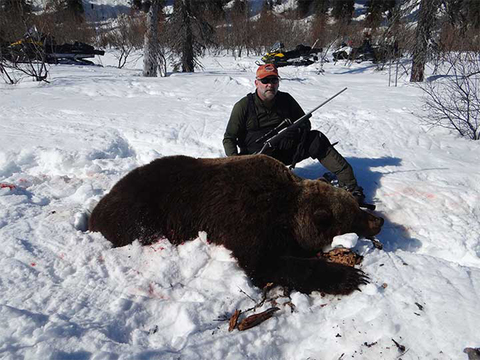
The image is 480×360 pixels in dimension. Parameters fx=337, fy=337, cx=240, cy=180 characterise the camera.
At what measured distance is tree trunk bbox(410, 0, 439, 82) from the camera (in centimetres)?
1012

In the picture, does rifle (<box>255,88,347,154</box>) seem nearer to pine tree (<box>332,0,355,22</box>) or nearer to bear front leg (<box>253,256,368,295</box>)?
bear front leg (<box>253,256,368,295</box>)

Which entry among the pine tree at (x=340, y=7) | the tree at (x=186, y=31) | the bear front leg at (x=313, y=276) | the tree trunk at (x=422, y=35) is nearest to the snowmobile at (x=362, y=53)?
the tree trunk at (x=422, y=35)

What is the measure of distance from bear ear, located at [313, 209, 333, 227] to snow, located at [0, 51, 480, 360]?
211 millimetres

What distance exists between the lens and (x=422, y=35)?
1047 cm

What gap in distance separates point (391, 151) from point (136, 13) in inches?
907

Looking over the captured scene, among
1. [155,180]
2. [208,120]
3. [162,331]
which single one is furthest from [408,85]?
[162,331]

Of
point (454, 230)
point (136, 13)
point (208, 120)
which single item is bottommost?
point (454, 230)

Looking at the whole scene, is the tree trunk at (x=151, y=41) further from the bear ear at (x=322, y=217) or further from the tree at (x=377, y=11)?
the tree at (x=377, y=11)

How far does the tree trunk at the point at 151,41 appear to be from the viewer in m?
11.7

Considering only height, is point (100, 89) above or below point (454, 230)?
above

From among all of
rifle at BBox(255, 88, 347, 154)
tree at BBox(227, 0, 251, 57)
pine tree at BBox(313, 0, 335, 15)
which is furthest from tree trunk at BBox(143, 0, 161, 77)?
pine tree at BBox(313, 0, 335, 15)

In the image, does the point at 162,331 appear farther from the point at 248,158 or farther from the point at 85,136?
the point at 85,136

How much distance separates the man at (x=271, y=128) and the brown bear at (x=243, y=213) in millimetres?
917

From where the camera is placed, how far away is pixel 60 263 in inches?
103
